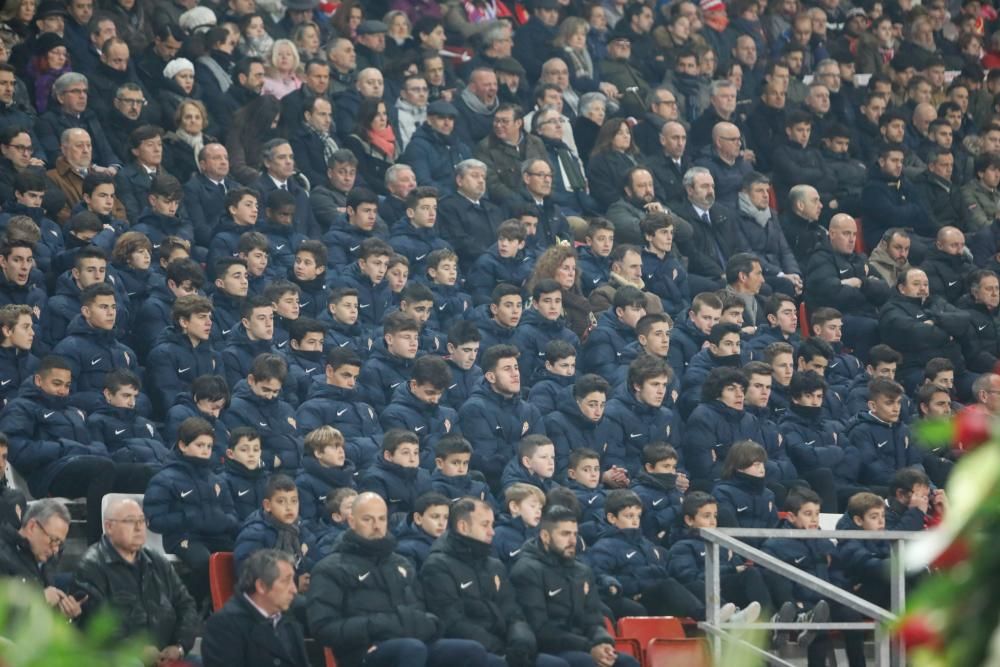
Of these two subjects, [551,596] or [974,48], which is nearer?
[551,596]

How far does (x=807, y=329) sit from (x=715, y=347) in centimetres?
222

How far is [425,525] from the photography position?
9.92 meters

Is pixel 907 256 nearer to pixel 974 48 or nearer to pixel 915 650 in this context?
pixel 974 48

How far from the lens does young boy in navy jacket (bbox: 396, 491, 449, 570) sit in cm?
985

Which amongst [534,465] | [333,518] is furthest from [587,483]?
[333,518]

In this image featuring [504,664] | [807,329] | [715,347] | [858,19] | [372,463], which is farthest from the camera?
[858,19]

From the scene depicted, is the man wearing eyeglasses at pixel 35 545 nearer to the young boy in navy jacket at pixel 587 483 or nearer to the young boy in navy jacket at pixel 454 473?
the young boy in navy jacket at pixel 454 473

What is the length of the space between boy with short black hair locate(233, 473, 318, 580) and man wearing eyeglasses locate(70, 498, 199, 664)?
0.53m

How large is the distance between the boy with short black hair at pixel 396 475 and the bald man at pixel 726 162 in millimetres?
6220

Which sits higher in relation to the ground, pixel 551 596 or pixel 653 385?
pixel 653 385

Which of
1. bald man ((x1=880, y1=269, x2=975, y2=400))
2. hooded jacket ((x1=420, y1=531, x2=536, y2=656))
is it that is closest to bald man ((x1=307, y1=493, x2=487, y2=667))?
hooded jacket ((x1=420, y1=531, x2=536, y2=656))

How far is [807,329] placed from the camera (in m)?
15.0

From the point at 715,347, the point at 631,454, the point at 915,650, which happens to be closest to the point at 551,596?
the point at 631,454

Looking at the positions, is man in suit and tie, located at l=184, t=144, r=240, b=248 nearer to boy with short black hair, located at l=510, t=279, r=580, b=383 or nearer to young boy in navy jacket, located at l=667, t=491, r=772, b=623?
boy with short black hair, located at l=510, t=279, r=580, b=383
